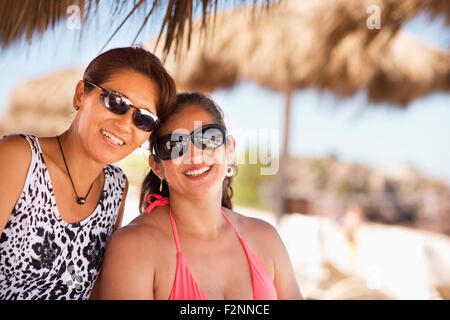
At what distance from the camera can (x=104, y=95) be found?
1.54 meters

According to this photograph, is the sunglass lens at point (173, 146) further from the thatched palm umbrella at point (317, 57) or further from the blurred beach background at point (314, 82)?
the thatched palm umbrella at point (317, 57)

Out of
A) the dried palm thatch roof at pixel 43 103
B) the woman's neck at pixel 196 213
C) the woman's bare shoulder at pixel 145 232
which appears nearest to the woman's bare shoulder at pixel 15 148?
the woman's bare shoulder at pixel 145 232

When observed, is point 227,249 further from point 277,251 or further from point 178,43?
point 178,43

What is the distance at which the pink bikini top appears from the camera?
4.74 ft

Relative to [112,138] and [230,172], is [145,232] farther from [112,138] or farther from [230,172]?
[230,172]

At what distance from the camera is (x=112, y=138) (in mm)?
1553

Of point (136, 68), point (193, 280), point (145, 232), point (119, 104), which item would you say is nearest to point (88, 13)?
point (136, 68)

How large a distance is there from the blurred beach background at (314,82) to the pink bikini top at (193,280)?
446 millimetres

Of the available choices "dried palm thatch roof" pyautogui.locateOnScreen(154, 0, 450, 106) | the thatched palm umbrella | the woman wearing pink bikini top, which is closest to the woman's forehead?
the woman wearing pink bikini top

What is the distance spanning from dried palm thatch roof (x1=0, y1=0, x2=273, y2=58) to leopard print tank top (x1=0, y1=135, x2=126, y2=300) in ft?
1.70

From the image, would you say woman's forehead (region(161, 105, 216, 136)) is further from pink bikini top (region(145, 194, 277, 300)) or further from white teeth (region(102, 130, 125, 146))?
pink bikini top (region(145, 194, 277, 300))
